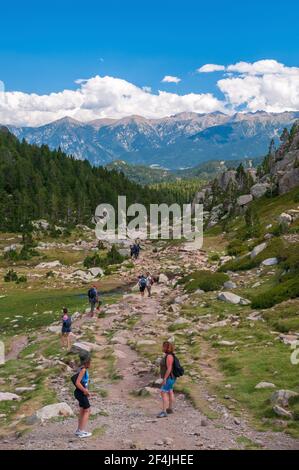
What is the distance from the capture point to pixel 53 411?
1453cm

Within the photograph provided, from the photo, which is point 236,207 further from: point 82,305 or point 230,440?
point 230,440

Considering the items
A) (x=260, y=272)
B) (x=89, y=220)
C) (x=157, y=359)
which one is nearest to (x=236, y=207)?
(x=89, y=220)

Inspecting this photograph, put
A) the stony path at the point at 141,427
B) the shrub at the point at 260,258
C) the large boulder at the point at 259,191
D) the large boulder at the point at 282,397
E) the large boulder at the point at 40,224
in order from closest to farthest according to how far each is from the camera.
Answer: the stony path at the point at 141,427 → the large boulder at the point at 282,397 → the shrub at the point at 260,258 → the large boulder at the point at 259,191 → the large boulder at the point at 40,224

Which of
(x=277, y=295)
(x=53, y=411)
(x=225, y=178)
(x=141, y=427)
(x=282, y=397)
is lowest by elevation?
(x=53, y=411)

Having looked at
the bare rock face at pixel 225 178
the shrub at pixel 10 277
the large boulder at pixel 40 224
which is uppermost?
the bare rock face at pixel 225 178

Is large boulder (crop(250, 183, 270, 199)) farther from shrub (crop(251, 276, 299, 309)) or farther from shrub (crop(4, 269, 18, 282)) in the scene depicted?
shrub (crop(251, 276, 299, 309))

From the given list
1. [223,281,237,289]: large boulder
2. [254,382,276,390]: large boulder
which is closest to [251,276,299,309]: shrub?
[223,281,237,289]: large boulder

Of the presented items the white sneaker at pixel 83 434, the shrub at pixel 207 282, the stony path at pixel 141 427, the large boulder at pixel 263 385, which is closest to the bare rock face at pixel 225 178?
the shrub at pixel 207 282

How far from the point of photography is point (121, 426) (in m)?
13.3

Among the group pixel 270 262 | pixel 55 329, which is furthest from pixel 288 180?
pixel 55 329

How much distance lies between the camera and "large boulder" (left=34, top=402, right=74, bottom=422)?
14162 millimetres

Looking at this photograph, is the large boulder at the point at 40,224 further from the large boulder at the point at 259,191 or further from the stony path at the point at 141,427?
the stony path at the point at 141,427

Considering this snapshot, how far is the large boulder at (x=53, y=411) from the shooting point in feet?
46.5

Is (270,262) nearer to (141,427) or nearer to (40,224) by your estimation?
(141,427)
